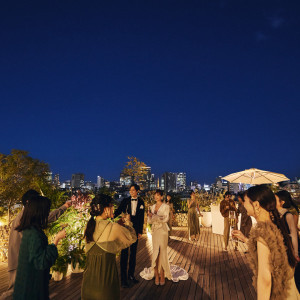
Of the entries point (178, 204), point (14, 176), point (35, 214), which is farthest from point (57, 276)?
point (14, 176)

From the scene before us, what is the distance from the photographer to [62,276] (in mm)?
4891

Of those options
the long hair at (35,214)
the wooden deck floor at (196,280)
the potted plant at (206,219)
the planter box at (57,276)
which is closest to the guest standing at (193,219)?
the wooden deck floor at (196,280)

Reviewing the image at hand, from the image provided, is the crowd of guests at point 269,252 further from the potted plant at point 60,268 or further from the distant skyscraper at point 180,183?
the distant skyscraper at point 180,183

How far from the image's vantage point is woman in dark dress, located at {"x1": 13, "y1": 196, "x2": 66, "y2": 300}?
6.97 feet

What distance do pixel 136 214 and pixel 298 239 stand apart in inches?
Result: 116

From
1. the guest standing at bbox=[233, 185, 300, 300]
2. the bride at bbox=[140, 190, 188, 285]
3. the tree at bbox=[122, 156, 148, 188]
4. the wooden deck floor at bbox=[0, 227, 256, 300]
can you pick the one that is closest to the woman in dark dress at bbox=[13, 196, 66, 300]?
the guest standing at bbox=[233, 185, 300, 300]

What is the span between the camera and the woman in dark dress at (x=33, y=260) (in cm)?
212

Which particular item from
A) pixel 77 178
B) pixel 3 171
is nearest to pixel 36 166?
pixel 3 171

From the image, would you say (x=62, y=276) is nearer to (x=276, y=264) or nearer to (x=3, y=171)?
(x=276, y=264)

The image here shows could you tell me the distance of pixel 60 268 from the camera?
483cm

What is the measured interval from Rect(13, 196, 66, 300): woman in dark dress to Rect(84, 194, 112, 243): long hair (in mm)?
356

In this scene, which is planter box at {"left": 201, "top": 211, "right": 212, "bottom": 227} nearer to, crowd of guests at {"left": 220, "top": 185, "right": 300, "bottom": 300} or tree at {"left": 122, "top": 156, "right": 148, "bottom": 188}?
tree at {"left": 122, "top": 156, "right": 148, "bottom": 188}

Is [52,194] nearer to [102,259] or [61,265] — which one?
[61,265]

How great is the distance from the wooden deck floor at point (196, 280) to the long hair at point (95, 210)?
2289mm
